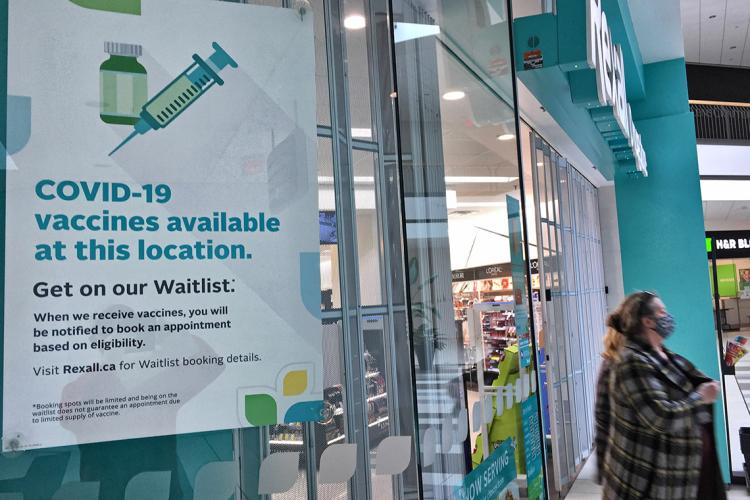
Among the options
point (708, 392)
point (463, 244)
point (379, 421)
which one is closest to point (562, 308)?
point (708, 392)

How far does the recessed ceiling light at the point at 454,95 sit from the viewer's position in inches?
90.5

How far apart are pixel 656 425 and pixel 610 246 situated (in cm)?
807

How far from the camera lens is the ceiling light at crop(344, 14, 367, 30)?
1.90 meters

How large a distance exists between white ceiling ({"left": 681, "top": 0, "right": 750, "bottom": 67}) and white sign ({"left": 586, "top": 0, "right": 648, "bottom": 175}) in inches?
262

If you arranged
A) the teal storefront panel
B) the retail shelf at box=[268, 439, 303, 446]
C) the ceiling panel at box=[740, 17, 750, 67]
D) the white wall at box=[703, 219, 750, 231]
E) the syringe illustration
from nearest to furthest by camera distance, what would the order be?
1. the syringe illustration
2. the retail shelf at box=[268, 439, 303, 446]
3. the teal storefront panel
4. the ceiling panel at box=[740, 17, 750, 67]
5. the white wall at box=[703, 219, 750, 231]

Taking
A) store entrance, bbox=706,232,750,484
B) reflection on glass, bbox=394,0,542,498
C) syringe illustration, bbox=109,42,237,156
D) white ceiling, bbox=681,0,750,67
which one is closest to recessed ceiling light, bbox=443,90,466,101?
reflection on glass, bbox=394,0,542,498

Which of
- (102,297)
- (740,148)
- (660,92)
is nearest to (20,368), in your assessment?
(102,297)

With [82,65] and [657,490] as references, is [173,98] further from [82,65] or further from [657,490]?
[657,490]

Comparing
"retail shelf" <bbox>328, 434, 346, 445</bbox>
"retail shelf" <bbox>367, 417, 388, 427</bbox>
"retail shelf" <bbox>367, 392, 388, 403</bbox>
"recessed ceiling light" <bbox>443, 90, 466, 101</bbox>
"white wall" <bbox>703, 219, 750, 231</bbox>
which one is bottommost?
"retail shelf" <bbox>328, 434, 346, 445</bbox>

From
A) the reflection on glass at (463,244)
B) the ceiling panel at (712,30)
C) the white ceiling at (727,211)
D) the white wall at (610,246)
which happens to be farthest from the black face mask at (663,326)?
the white ceiling at (727,211)

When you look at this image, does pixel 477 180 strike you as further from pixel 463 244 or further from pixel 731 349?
pixel 731 349

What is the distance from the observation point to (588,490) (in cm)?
595

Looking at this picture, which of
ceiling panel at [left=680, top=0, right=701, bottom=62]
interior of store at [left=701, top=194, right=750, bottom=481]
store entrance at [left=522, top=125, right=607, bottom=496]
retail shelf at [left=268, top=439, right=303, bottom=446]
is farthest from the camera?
ceiling panel at [left=680, top=0, right=701, bottom=62]

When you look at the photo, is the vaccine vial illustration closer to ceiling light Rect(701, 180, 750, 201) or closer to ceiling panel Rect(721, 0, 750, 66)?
ceiling panel Rect(721, 0, 750, 66)
